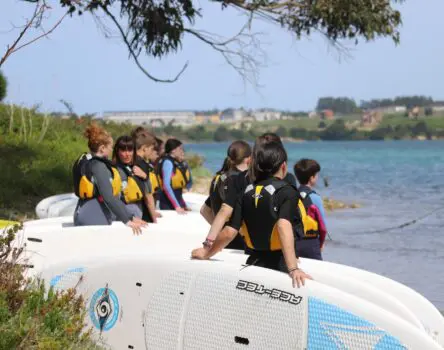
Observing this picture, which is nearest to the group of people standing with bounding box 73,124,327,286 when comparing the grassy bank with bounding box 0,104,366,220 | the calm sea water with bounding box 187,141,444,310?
the calm sea water with bounding box 187,141,444,310

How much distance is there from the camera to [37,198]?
539 inches

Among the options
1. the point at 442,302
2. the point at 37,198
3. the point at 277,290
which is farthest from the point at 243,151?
the point at 37,198

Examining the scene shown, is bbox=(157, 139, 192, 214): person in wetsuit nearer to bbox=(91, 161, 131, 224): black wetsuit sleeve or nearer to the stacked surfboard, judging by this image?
bbox=(91, 161, 131, 224): black wetsuit sleeve

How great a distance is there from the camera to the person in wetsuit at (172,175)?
9516 mm

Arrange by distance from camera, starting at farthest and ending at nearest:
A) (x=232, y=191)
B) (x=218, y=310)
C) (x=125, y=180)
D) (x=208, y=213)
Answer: (x=125, y=180), (x=208, y=213), (x=232, y=191), (x=218, y=310)

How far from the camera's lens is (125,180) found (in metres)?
7.73

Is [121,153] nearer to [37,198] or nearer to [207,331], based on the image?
[207,331]

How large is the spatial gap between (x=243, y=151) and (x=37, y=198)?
8.02 metres

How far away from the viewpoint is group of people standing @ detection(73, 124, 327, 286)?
4.88 m

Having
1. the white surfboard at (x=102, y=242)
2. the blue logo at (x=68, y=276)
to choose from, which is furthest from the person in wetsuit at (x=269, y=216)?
the white surfboard at (x=102, y=242)

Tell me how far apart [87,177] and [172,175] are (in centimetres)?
254

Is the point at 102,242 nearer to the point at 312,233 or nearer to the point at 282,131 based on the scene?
the point at 312,233

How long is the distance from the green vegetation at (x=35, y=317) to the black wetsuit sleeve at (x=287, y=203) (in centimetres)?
132

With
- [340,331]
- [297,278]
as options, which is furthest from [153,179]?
[340,331]
